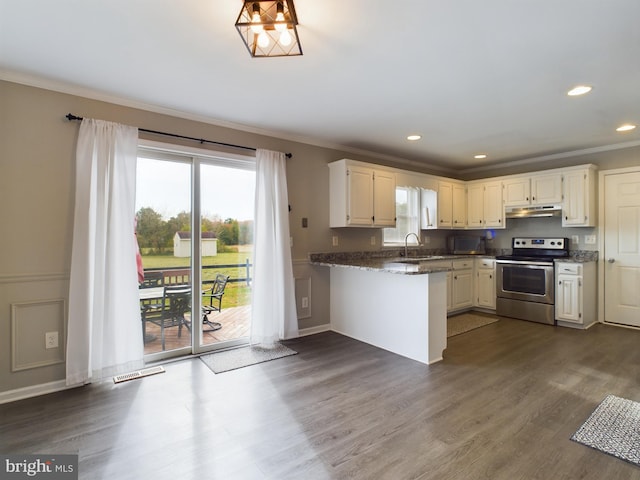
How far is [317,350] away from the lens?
3611 millimetres

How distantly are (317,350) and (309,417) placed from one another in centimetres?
134

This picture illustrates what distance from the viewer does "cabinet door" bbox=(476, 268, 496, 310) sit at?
17.0 ft

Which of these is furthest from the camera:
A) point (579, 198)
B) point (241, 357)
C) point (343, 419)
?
point (579, 198)

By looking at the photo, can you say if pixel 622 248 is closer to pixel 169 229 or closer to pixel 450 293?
pixel 450 293

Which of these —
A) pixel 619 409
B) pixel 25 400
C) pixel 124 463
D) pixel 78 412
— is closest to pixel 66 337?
pixel 25 400

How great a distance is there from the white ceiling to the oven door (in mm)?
1942

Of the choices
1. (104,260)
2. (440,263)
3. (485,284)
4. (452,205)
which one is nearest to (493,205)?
(452,205)

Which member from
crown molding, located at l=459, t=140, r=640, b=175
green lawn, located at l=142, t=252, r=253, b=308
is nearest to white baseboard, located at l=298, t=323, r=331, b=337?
green lawn, located at l=142, t=252, r=253, b=308

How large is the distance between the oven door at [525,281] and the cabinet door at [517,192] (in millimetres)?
953

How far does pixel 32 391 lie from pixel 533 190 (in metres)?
6.31

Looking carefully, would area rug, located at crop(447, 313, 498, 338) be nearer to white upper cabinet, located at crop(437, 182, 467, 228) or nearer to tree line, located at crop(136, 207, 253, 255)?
white upper cabinet, located at crop(437, 182, 467, 228)

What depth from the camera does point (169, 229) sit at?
3.33m

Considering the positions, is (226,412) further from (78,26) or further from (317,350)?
(78,26)

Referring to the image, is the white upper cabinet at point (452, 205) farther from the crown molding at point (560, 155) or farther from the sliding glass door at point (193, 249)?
the sliding glass door at point (193, 249)
